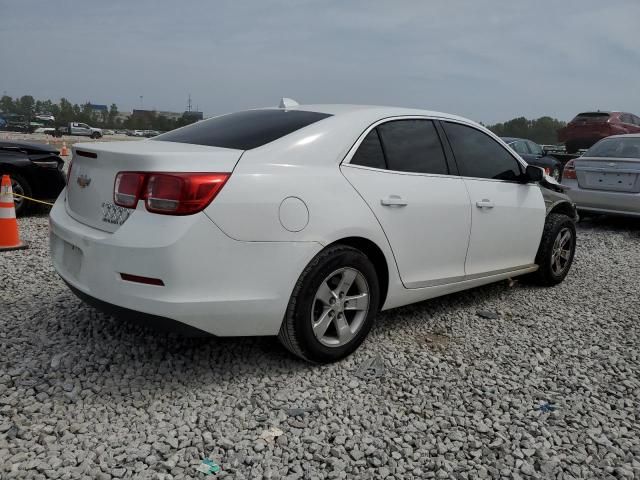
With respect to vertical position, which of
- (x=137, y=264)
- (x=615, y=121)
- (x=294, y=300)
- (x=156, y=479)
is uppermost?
(x=615, y=121)

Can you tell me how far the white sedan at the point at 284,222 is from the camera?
253 centimetres

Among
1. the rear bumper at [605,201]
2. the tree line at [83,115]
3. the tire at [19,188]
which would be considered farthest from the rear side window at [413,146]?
the tree line at [83,115]

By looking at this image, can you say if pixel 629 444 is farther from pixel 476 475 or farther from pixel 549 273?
pixel 549 273

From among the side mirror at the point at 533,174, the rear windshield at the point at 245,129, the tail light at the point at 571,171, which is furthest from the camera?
the tail light at the point at 571,171

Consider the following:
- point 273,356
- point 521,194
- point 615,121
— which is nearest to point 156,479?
point 273,356

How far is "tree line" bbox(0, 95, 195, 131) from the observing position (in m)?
101

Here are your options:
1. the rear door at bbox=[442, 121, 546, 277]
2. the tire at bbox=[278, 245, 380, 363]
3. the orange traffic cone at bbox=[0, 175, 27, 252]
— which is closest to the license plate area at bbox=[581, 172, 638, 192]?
the rear door at bbox=[442, 121, 546, 277]

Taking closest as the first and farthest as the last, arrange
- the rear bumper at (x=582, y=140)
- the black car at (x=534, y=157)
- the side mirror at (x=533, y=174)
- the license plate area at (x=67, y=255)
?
the license plate area at (x=67, y=255) → the side mirror at (x=533, y=174) → the black car at (x=534, y=157) → the rear bumper at (x=582, y=140)

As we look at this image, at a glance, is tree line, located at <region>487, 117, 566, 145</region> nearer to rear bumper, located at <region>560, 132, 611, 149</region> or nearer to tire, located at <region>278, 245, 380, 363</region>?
rear bumper, located at <region>560, 132, 611, 149</region>

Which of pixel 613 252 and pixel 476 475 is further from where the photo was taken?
pixel 613 252

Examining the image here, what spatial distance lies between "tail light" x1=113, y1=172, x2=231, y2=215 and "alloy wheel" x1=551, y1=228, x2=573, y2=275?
3516 mm

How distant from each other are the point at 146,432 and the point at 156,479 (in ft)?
1.13

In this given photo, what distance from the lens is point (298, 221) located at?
2766 mm

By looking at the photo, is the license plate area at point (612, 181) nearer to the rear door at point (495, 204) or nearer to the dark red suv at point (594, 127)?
the rear door at point (495, 204)
